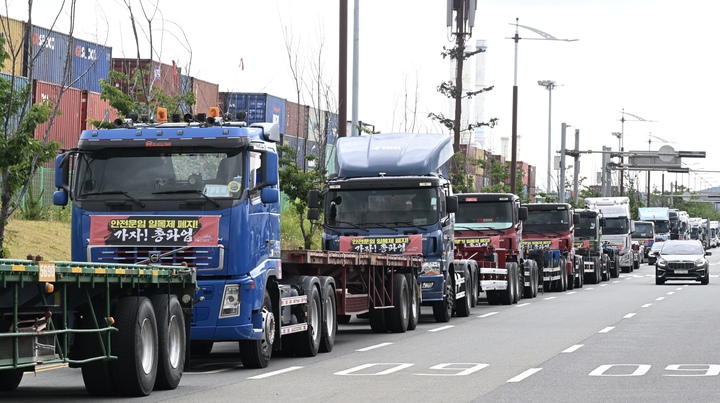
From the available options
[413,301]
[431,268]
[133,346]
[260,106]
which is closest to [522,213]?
[431,268]

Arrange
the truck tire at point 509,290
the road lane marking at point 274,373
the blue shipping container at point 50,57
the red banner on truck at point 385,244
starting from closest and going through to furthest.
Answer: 1. the road lane marking at point 274,373
2. the red banner on truck at point 385,244
3. the truck tire at point 509,290
4. the blue shipping container at point 50,57

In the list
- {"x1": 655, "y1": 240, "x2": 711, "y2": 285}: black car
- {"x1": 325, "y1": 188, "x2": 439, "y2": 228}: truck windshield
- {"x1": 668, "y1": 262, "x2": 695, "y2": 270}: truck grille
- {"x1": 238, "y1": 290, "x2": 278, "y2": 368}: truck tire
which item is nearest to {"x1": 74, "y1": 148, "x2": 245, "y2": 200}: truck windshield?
{"x1": 238, "y1": 290, "x2": 278, "y2": 368}: truck tire

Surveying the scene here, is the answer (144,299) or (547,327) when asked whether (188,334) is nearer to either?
(144,299)

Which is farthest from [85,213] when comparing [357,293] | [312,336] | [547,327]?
[547,327]

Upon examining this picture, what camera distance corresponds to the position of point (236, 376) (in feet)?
52.1

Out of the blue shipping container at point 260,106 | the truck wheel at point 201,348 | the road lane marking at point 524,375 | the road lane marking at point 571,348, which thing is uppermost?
the blue shipping container at point 260,106

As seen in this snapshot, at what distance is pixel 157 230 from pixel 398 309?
890 cm

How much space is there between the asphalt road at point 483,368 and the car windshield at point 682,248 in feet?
77.4

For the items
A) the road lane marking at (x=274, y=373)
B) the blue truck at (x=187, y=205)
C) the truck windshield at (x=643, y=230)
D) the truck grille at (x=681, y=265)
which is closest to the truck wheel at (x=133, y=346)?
the blue truck at (x=187, y=205)

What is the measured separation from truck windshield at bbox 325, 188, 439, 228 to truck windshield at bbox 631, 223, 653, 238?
183 feet

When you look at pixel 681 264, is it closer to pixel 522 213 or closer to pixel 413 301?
pixel 522 213

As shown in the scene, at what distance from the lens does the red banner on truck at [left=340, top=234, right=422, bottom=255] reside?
25.1 m

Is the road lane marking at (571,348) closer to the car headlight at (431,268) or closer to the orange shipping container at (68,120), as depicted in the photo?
the car headlight at (431,268)

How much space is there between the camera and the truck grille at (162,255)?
50.8 feet
